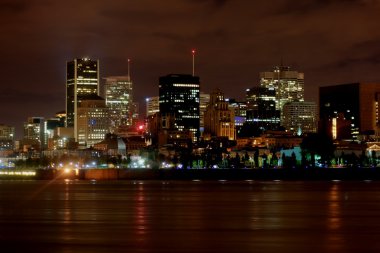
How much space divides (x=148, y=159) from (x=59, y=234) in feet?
521

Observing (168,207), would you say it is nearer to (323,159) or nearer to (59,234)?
(59,234)

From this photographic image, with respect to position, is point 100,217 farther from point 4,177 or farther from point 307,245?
point 4,177

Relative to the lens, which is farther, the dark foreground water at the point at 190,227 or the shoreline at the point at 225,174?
the shoreline at the point at 225,174

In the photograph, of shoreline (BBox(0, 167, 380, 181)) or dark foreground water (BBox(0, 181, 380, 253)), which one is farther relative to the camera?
shoreline (BBox(0, 167, 380, 181))

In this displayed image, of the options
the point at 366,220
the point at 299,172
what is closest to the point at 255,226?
the point at 366,220

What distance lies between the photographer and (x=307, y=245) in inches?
1229

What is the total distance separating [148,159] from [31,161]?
2979 centimetres

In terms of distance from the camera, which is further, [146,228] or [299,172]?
[299,172]

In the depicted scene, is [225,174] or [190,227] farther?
[225,174]

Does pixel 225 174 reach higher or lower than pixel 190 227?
higher

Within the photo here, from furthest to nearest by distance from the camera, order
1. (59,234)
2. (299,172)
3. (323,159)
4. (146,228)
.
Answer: (323,159)
(299,172)
(146,228)
(59,234)

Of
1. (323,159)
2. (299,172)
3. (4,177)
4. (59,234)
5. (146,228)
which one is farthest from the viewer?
(323,159)

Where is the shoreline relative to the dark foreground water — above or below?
above

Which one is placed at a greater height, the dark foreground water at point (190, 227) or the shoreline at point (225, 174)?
the shoreline at point (225, 174)
